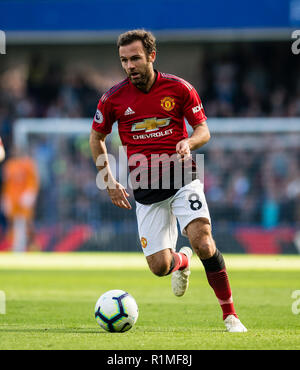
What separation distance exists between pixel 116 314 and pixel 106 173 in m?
1.37

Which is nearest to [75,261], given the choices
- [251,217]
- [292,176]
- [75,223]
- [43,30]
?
[75,223]

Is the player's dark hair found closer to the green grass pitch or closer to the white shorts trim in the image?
the white shorts trim

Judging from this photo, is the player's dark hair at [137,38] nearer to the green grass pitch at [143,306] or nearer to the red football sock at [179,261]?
the red football sock at [179,261]

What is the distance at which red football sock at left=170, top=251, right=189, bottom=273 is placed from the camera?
7235 millimetres

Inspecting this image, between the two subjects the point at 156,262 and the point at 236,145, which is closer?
the point at 156,262

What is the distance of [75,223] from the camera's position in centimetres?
1767

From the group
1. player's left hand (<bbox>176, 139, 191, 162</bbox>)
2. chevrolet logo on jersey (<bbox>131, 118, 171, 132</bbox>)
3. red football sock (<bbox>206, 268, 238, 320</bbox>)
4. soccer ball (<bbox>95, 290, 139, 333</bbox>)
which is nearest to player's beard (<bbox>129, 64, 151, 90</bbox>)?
chevrolet logo on jersey (<bbox>131, 118, 171, 132</bbox>)

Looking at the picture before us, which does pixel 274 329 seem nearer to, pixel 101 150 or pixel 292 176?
pixel 101 150

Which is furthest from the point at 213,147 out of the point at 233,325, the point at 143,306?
the point at 233,325

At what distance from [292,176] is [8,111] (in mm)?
9005

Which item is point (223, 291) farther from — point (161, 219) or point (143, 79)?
point (143, 79)

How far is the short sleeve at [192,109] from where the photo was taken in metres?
6.87

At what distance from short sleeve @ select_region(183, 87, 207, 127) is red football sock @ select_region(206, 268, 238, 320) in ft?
4.38
